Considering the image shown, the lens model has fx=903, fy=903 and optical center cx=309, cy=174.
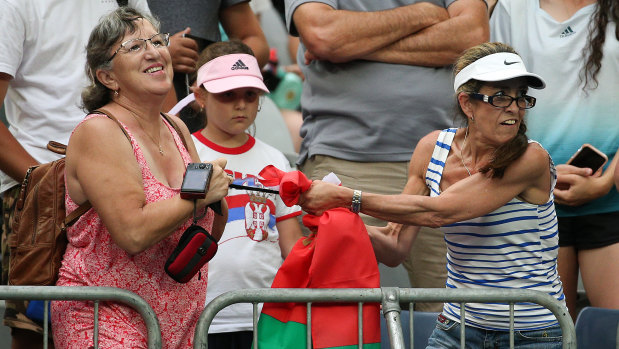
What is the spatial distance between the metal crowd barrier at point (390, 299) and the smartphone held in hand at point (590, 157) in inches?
53.5

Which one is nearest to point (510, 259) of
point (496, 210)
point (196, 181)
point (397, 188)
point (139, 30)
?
point (496, 210)

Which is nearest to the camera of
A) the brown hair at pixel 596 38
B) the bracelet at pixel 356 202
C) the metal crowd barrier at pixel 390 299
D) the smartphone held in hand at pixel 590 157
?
the metal crowd barrier at pixel 390 299

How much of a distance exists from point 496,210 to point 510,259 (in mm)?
200

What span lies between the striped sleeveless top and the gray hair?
4.94ft

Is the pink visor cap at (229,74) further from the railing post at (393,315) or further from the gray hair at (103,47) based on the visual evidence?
the railing post at (393,315)

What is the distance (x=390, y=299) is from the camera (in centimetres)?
317

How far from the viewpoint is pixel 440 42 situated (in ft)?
14.6

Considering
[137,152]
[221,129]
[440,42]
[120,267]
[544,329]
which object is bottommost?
[544,329]

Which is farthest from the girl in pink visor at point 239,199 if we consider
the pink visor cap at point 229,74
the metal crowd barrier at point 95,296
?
the metal crowd barrier at point 95,296

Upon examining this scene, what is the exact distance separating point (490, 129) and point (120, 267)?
1.52 metres

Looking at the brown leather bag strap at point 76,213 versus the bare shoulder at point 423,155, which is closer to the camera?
the brown leather bag strap at point 76,213

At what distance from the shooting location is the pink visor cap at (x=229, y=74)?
440 cm

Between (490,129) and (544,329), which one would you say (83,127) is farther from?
(544,329)

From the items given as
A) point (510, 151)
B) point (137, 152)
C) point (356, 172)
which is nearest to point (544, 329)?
point (510, 151)
